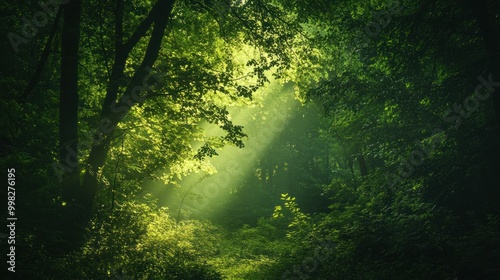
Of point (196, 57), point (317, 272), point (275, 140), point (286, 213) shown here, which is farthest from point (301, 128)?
point (317, 272)

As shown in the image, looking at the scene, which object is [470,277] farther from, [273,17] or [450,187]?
[273,17]

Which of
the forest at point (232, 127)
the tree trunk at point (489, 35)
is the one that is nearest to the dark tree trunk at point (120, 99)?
the forest at point (232, 127)

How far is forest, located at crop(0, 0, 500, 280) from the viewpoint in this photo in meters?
7.49

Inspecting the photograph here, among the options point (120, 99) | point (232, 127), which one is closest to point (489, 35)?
point (232, 127)

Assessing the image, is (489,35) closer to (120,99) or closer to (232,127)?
(232,127)

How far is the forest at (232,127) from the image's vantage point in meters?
7.49

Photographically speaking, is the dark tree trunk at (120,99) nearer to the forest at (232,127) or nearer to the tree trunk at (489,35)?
the forest at (232,127)

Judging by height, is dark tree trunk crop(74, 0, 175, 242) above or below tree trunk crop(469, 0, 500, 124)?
above

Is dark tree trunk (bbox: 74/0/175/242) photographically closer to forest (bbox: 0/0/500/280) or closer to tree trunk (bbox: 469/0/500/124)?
forest (bbox: 0/0/500/280)

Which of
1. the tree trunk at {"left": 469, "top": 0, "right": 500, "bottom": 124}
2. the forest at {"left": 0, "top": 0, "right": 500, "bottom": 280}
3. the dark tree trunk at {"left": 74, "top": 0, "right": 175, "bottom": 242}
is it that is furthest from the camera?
the dark tree trunk at {"left": 74, "top": 0, "right": 175, "bottom": 242}

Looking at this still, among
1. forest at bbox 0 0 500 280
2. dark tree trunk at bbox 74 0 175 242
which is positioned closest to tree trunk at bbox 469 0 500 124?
forest at bbox 0 0 500 280

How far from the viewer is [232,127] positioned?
10797 mm

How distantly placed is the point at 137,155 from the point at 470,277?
9.33 m

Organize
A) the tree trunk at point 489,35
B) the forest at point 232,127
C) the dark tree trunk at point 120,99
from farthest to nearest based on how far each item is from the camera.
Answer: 1. the dark tree trunk at point 120,99
2. the tree trunk at point 489,35
3. the forest at point 232,127
